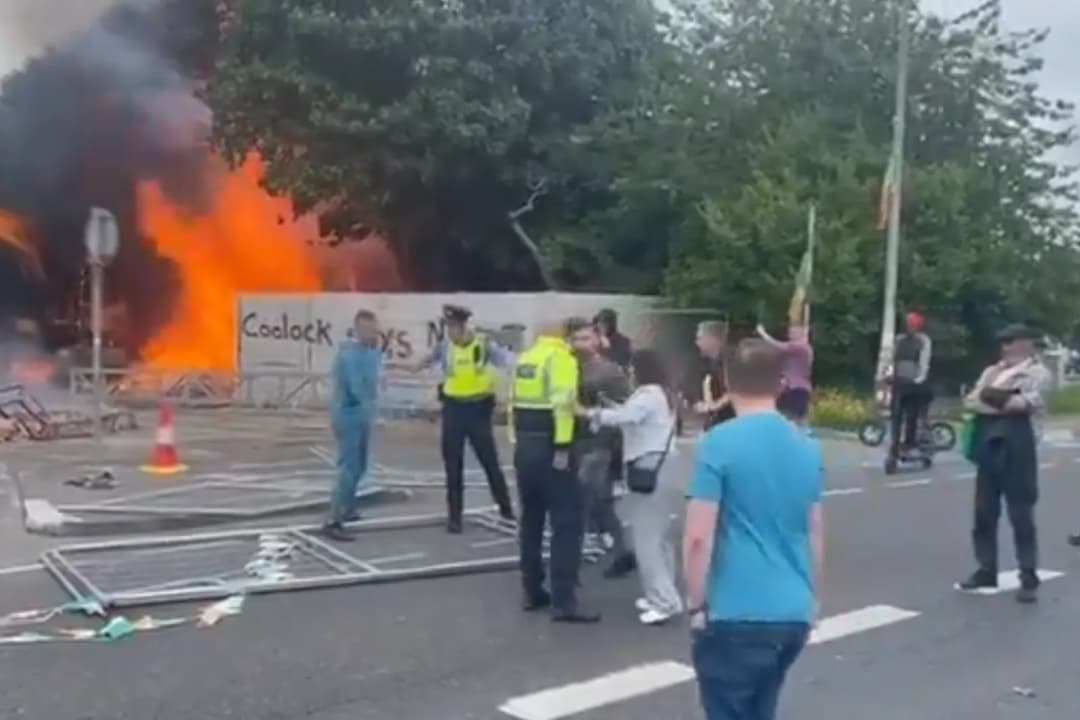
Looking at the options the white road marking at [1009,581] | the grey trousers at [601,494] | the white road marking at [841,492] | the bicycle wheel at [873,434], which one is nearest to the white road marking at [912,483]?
the white road marking at [841,492]

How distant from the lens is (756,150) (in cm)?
2531

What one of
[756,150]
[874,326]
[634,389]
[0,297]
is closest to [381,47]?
[756,150]

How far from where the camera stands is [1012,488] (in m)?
8.36

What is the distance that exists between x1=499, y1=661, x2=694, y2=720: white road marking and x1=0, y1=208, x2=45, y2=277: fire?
33.1 meters

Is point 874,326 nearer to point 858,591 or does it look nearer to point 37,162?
point 858,591

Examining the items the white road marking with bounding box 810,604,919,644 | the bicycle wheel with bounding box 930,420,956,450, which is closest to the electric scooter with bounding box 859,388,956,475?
the bicycle wheel with bounding box 930,420,956,450

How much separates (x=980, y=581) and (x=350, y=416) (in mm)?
4437

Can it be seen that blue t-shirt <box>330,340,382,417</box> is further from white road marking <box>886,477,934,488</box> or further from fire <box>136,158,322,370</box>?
fire <box>136,158,322,370</box>

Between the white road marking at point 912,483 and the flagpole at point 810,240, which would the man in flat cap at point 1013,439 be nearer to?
the white road marking at point 912,483

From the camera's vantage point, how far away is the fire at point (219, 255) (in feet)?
118

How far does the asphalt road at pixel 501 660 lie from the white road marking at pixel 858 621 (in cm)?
2

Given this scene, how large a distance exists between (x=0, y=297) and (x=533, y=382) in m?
32.7

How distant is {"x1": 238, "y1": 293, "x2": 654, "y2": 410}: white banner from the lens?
22453 millimetres

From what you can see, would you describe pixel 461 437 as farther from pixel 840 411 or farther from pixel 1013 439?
pixel 840 411
